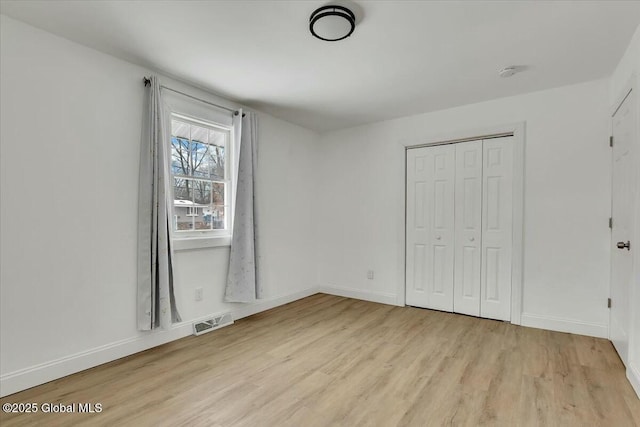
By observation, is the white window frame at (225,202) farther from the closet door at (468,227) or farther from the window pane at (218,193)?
the closet door at (468,227)

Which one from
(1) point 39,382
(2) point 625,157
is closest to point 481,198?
(2) point 625,157

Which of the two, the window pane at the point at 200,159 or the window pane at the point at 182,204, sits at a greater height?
the window pane at the point at 200,159

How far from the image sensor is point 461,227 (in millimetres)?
3758

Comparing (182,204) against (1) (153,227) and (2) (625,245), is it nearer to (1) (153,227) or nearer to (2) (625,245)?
(1) (153,227)

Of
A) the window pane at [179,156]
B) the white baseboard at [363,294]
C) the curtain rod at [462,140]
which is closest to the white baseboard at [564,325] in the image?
the white baseboard at [363,294]

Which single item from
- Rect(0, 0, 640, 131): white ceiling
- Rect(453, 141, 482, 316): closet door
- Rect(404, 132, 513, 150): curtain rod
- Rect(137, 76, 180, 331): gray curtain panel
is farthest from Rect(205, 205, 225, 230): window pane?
Rect(453, 141, 482, 316): closet door

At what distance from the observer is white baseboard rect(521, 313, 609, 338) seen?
118 inches

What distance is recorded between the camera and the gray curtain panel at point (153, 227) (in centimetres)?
274

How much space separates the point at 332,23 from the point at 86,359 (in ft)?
10.1

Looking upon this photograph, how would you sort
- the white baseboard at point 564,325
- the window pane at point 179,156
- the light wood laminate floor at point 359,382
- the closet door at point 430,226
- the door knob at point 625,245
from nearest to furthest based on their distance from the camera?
the light wood laminate floor at point 359,382 < the door knob at point 625,245 < the white baseboard at point 564,325 < the window pane at point 179,156 < the closet door at point 430,226

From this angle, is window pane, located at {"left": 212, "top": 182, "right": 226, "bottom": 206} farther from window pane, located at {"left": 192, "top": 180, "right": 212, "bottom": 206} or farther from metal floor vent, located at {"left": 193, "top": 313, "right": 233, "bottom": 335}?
metal floor vent, located at {"left": 193, "top": 313, "right": 233, "bottom": 335}

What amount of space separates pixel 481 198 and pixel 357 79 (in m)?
1.97

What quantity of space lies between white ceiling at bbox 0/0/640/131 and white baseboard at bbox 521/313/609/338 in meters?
2.36

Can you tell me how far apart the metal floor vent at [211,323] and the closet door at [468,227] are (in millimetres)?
2686
